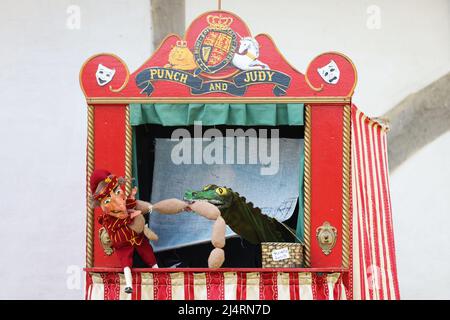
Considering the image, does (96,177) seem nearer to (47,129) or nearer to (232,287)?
(232,287)

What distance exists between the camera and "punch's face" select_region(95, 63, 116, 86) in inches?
271

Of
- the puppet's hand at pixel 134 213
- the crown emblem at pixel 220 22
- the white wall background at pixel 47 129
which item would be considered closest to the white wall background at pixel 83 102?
the white wall background at pixel 47 129

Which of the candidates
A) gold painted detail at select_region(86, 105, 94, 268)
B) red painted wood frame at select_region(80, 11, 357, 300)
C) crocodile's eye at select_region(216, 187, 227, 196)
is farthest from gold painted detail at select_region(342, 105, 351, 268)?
gold painted detail at select_region(86, 105, 94, 268)

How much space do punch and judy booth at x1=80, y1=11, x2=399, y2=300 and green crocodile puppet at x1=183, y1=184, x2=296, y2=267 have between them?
306mm

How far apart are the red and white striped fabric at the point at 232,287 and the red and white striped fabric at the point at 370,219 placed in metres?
0.37

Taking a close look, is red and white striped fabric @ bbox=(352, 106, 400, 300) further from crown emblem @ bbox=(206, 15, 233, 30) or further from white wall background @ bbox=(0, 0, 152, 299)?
→ white wall background @ bbox=(0, 0, 152, 299)

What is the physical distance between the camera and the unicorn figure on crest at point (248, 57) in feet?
22.5

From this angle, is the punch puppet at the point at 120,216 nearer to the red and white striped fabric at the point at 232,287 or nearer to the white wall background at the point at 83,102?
the red and white striped fabric at the point at 232,287

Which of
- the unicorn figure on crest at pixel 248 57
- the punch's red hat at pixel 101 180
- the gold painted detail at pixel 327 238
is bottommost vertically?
the gold painted detail at pixel 327 238

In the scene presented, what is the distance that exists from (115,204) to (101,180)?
0.68ft

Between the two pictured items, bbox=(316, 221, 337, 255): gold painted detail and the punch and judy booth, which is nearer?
the punch and judy booth

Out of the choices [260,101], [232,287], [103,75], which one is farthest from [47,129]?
[232,287]

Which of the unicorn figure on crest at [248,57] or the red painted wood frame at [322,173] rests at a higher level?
the unicorn figure on crest at [248,57]

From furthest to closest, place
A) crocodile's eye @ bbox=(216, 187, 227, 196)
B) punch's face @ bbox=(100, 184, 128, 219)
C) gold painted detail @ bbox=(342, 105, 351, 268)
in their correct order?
crocodile's eye @ bbox=(216, 187, 227, 196) < gold painted detail @ bbox=(342, 105, 351, 268) < punch's face @ bbox=(100, 184, 128, 219)
